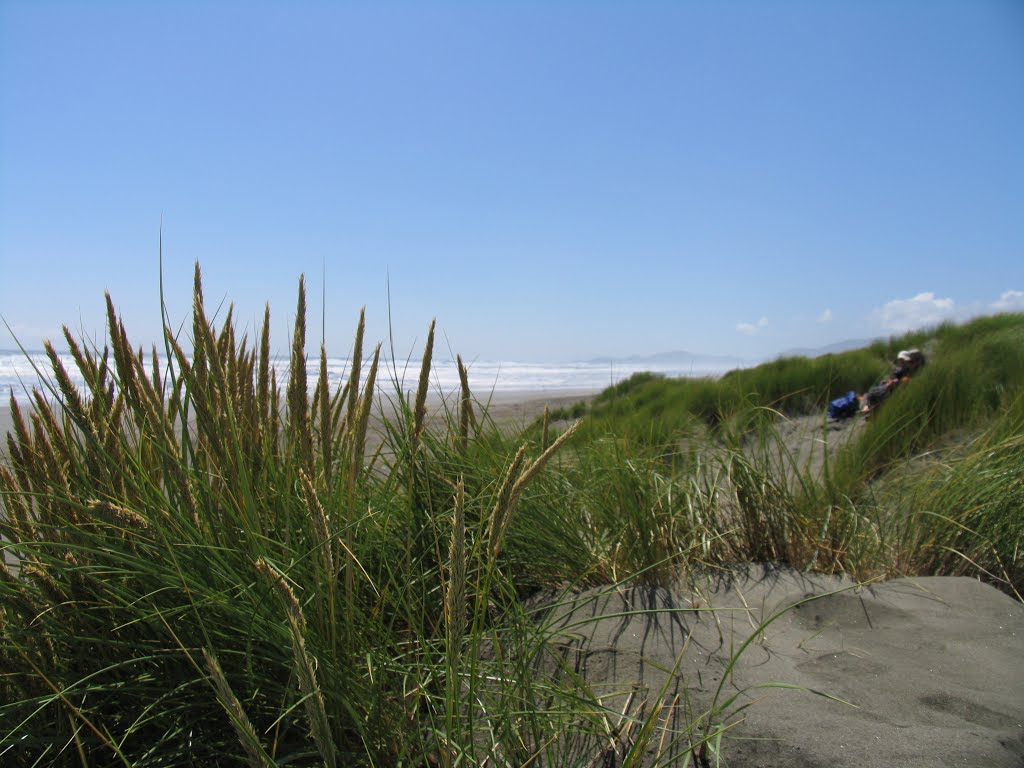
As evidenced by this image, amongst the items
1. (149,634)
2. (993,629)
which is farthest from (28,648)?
(993,629)

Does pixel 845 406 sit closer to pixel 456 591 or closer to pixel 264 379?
pixel 264 379

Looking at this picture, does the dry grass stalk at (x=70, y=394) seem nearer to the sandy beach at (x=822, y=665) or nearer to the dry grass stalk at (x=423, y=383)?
the dry grass stalk at (x=423, y=383)

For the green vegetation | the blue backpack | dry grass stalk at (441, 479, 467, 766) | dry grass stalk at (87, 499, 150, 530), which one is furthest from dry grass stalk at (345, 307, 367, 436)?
the blue backpack

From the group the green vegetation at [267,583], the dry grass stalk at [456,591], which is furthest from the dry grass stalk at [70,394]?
the dry grass stalk at [456,591]

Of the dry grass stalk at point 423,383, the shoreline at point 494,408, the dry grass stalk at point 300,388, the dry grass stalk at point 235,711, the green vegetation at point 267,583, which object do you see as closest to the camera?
the dry grass stalk at point 235,711

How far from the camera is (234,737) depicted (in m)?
1.20

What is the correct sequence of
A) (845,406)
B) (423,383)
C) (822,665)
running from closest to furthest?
(423,383) < (822,665) < (845,406)

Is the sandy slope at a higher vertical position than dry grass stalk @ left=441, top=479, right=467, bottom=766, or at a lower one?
lower

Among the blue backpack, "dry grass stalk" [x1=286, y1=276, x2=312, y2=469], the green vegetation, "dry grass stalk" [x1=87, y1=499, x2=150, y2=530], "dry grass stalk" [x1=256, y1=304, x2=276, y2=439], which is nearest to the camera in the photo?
"dry grass stalk" [x1=87, y1=499, x2=150, y2=530]

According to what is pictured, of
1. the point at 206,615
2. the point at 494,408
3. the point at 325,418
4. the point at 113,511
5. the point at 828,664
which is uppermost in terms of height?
the point at 325,418

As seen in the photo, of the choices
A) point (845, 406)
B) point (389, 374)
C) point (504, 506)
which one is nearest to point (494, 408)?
point (845, 406)

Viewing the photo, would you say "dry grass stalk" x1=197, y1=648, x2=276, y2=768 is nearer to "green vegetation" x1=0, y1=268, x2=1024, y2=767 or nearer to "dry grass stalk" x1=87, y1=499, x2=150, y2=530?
"green vegetation" x1=0, y1=268, x2=1024, y2=767

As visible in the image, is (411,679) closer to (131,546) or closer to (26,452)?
(131,546)

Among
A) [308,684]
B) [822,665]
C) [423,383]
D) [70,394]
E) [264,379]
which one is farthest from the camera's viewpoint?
[822,665]
